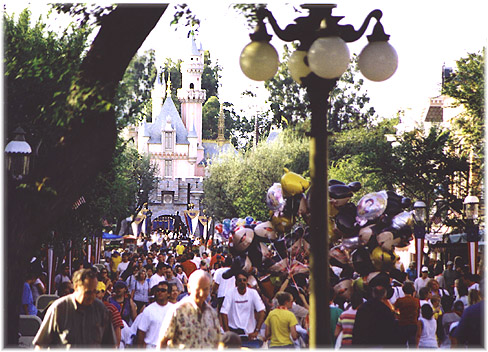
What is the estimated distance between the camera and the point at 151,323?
11.4 meters

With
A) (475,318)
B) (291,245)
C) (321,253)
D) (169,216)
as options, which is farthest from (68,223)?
(169,216)

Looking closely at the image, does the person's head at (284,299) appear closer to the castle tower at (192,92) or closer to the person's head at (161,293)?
the person's head at (161,293)

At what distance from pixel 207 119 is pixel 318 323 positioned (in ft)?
415

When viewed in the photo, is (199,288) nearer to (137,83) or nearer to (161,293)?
(137,83)

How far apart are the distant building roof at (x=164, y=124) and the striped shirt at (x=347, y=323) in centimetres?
11089

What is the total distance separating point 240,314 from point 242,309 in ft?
0.27

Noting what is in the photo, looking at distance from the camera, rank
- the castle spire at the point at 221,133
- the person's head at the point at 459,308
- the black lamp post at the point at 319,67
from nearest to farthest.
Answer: the black lamp post at the point at 319,67 → the person's head at the point at 459,308 → the castle spire at the point at 221,133

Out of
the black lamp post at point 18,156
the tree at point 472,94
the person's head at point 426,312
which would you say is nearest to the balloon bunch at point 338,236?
the person's head at point 426,312

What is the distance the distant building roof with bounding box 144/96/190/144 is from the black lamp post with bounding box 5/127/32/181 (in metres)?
109

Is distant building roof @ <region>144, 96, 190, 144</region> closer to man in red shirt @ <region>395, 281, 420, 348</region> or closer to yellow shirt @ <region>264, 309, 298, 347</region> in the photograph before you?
man in red shirt @ <region>395, 281, 420, 348</region>


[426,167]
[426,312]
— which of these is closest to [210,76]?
[426,167]

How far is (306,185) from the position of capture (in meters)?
16.3

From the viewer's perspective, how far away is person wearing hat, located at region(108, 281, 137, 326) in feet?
44.4

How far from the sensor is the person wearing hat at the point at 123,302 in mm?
13523
